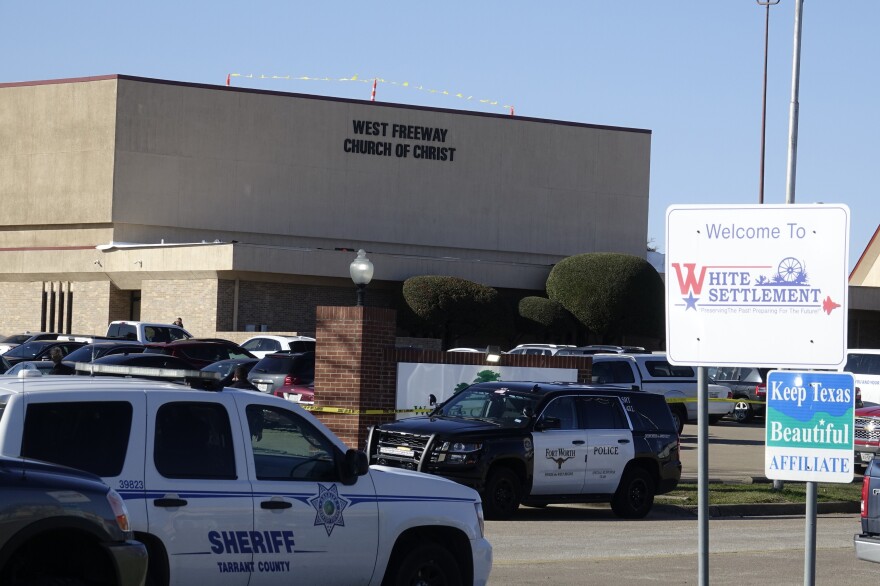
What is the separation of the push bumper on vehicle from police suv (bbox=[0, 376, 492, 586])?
12.4 feet

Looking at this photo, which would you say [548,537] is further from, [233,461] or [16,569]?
[16,569]

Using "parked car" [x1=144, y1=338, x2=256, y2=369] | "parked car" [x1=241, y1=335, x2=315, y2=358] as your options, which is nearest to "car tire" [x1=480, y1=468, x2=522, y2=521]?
"parked car" [x1=144, y1=338, x2=256, y2=369]

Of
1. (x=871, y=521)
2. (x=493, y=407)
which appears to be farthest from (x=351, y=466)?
(x=493, y=407)

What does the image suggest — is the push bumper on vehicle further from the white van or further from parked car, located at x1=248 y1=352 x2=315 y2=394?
the white van

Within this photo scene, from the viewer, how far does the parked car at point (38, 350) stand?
113ft

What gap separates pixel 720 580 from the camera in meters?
13.2

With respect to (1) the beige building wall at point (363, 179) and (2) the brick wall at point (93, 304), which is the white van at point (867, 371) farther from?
(2) the brick wall at point (93, 304)

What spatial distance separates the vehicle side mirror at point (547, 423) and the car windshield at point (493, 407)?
16 centimetres

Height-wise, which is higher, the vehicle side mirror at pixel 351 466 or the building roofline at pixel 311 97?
the building roofline at pixel 311 97

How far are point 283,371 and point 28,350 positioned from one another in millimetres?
11010

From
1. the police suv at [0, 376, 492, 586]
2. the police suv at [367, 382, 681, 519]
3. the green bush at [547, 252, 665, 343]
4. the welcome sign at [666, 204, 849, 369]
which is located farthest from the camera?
the green bush at [547, 252, 665, 343]

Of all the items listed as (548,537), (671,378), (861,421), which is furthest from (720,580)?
(671,378)

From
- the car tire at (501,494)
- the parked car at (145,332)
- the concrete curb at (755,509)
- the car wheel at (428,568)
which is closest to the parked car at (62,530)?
the car wheel at (428,568)

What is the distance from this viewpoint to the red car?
971 inches
